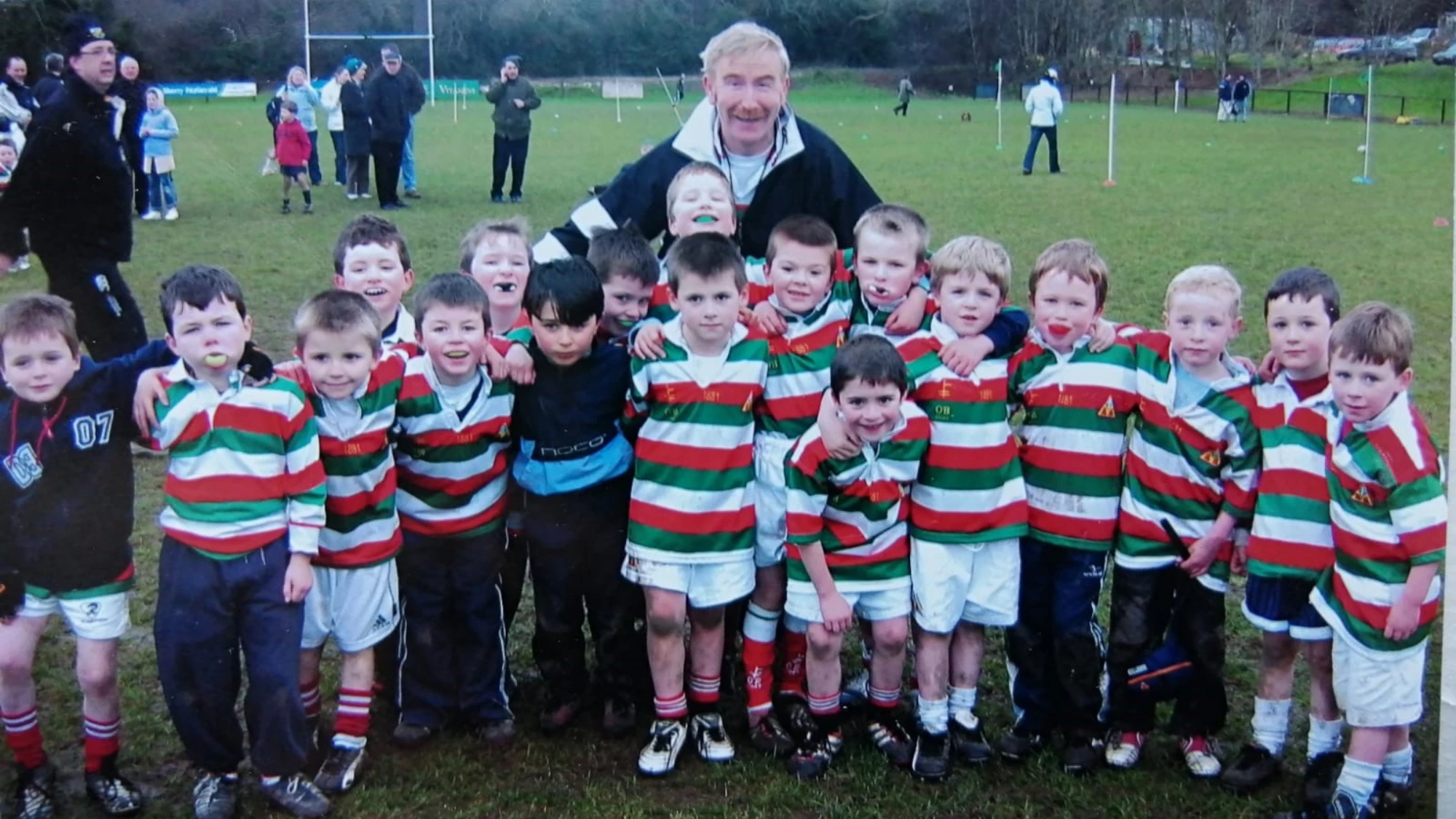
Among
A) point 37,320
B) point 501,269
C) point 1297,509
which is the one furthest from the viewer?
point 501,269

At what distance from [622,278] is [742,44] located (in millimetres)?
607

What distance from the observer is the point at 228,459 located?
244 centimetres

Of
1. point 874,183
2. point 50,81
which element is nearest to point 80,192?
point 50,81

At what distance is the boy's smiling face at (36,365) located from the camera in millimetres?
2402

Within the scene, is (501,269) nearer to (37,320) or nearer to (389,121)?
(37,320)

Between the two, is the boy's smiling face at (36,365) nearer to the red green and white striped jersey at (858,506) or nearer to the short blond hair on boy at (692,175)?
the short blond hair on boy at (692,175)

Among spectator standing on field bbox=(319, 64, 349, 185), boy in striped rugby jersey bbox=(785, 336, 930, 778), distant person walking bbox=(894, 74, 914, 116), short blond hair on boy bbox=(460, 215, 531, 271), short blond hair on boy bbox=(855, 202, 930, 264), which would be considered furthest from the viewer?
distant person walking bbox=(894, 74, 914, 116)

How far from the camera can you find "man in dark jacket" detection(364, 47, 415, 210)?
3.93 meters

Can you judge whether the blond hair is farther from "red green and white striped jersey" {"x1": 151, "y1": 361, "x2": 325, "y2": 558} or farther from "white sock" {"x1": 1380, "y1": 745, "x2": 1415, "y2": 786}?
"white sock" {"x1": 1380, "y1": 745, "x2": 1415, "y2": 786}

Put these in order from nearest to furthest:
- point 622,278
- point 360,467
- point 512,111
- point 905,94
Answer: point 360,467
point 622,278
point 512,111
point 905,94

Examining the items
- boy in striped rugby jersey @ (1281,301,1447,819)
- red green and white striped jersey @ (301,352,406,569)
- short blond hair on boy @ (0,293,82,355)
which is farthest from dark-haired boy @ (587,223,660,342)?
boy in striped rugby jersey @ (1281,301,1447,819)

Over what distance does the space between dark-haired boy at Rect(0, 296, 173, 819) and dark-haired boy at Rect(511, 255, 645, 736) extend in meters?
0.76

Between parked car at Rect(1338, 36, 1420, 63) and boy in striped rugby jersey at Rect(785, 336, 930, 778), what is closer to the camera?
boy in striped rugby jersey at Rect(785, 336, 930, 778)

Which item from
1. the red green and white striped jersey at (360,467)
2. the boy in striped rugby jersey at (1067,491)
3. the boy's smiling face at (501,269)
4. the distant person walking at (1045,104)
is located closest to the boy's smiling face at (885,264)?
the boy in striped rugby jersey at (1067,491)
